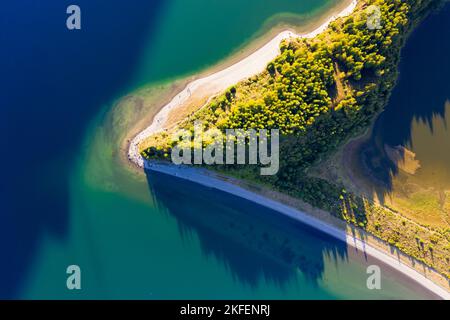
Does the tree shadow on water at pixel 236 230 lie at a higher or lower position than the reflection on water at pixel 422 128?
lower

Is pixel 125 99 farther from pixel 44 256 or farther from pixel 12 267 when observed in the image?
pixel 12 267

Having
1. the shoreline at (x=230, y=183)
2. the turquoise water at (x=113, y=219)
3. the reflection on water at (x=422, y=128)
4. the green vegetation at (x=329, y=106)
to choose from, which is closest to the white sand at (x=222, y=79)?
the shoreline at (x=230, y=183)

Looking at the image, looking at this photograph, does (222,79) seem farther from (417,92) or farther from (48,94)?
(417,92)

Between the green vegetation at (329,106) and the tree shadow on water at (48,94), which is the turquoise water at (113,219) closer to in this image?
the tree shadow on water at (48,94)

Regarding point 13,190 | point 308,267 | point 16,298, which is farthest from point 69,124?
point 308,267

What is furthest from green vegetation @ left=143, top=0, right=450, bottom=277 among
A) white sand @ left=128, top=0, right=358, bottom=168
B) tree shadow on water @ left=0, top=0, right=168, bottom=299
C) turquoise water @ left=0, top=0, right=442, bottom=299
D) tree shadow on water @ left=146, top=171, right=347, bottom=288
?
tree shadow on water @ left=0, top=0, right=168, bottom=299

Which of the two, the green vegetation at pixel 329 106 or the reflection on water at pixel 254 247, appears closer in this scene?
the green vegetation at pixel 329 106

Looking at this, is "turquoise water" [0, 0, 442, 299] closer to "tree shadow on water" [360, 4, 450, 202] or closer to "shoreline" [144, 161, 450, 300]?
"shoreline" [144, 161, 450, 300]

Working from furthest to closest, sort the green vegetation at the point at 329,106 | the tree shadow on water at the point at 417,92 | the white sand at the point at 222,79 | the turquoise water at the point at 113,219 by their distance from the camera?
the white sand at the point at 222,79 → the turquoise water at the point at 113,219 → the tree shadow on water at the point at 417,92 → the green vegetation at the point at 329,106
